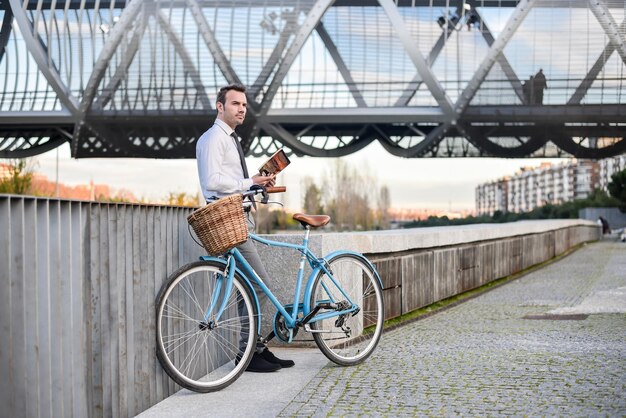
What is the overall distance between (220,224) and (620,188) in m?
68.4

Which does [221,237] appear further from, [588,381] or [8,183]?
[8,183]

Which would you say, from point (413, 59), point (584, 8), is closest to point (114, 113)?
point (413, 59)

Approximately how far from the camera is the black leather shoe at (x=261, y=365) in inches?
231

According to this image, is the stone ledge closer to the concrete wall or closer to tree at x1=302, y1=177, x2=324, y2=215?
the concrete wall

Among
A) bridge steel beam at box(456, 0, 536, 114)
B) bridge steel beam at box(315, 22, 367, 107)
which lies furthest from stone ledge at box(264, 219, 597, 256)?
bridge steel beam at box(456, 0, 536, 114)

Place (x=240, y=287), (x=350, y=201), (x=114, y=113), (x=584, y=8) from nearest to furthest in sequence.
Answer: (x=240, y=287) < (x=584, y=8) < (x=114, y=113) < (x=350, y=201)

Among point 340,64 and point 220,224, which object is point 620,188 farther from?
point 220,224

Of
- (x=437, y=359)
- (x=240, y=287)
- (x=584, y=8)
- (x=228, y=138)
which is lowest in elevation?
(x=437, y=359)

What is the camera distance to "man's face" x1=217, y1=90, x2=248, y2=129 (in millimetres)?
5688

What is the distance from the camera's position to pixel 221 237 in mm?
5117

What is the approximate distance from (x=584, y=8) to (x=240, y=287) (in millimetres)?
54850

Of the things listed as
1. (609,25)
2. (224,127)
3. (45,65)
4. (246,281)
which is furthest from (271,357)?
(45,65)

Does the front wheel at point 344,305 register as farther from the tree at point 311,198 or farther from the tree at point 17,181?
the tree at point 311,198

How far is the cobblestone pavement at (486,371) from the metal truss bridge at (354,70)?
154ft
